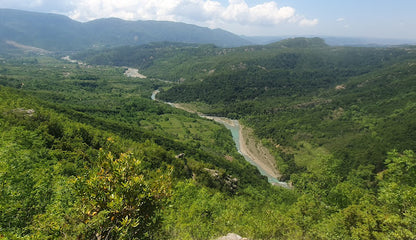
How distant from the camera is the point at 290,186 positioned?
97.1 metres

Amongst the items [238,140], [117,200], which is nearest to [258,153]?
[238,140]

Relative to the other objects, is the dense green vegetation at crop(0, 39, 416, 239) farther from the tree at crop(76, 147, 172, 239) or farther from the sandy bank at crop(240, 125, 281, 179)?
the sandy bank at crop(240, 125, 281, 179)

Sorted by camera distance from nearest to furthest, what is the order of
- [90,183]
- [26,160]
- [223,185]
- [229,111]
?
1. [90,183]
2. [26,160]
3. [223,185]
4. [229,111]

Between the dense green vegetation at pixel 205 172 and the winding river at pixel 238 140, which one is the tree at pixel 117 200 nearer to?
the dense green vegetation at pixel 205 172

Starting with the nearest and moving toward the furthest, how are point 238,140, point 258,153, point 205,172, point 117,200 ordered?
1. point 117,200
2. point 205,172
3. point 258,153
4. point 238,140

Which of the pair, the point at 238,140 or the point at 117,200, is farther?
the point at 238,140

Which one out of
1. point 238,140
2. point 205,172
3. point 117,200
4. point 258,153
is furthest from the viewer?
point 238,140

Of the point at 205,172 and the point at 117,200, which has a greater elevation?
the point at 117,200

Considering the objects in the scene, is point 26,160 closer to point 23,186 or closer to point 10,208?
point 23,186

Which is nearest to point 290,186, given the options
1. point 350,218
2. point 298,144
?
point 298,144

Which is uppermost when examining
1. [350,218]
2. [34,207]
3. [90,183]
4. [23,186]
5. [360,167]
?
[90,183]

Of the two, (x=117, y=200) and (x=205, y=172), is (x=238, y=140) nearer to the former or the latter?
(x=205, y=172)

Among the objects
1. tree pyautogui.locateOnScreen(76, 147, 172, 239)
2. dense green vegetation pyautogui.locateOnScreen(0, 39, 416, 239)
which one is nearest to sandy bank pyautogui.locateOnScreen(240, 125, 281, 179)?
dense green vegetation pyautogui.locateOnScreen(0, 39, 416, 239)

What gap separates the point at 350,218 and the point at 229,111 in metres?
166
